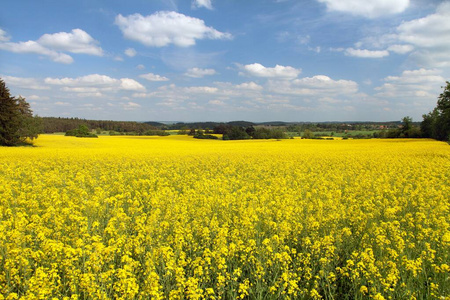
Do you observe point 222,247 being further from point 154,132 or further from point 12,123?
point 154,132

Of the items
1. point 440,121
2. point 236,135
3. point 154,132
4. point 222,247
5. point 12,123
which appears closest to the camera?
point 222,247

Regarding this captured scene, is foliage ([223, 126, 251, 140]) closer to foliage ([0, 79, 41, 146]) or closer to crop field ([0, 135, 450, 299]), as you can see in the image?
foliage ([0, 79, 41, 146])

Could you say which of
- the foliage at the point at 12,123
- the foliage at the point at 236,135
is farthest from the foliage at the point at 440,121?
the foliage at the point at 12,123

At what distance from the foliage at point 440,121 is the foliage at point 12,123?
196ft

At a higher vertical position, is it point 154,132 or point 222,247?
point 154,132

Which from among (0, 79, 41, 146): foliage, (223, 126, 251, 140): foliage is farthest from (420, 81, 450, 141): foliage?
(0, 79, 41, 146): foliage

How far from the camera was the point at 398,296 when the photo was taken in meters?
3.77

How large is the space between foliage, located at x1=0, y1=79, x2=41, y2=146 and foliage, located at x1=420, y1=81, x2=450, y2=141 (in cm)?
5975

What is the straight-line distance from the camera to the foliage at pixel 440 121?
41.4 meters

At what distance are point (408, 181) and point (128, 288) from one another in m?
12.1

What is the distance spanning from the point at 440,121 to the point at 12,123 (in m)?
68.0

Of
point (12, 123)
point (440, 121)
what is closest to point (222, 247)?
point (12, 123)

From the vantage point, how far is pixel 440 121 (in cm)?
4628

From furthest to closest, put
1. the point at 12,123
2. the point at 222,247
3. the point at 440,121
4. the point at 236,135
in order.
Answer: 1. the point at 236,135
2. the point at 440,121
3. the point at 12,123
4. the point at 222,247
